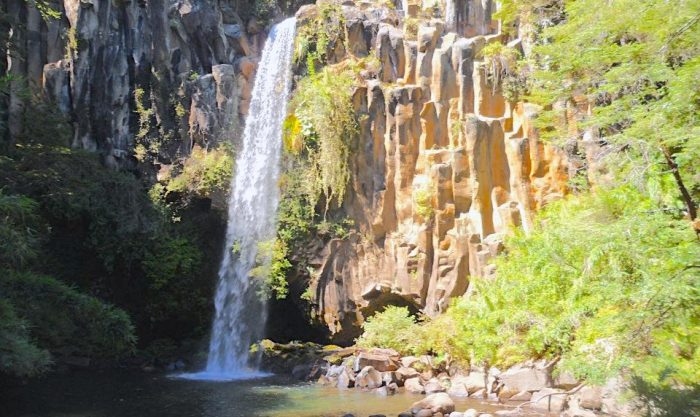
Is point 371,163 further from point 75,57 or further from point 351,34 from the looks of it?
point 75,57

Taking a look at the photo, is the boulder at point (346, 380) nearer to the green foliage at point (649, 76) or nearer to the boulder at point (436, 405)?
the boulder at point (436, 405)

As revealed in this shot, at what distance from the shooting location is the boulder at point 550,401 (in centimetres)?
1163

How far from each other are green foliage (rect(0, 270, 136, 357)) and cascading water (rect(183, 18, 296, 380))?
945 centimetres

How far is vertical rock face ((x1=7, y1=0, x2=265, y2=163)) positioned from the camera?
2083cm

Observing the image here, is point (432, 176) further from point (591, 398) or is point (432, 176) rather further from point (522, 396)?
point (591, 398)

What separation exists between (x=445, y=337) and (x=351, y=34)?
1091 cm

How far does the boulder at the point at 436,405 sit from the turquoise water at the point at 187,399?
397 millimetres

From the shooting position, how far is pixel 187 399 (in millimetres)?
13891

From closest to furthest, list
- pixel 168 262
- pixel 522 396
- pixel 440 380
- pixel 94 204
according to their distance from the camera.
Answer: pixel 522 396 → pixel 440 380 → pixel 94 204 → pixel 168 262

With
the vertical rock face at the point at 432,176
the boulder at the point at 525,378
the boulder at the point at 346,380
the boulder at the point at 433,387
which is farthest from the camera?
the vertical rock face at the point at 432,176

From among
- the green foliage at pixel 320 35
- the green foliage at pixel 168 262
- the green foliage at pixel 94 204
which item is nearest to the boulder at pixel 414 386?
the green foliage at pixel 168 262

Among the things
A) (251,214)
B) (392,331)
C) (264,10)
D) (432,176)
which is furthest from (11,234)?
(264,10)

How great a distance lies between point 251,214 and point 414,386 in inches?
350

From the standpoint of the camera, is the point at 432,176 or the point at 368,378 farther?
the point at 432,176
